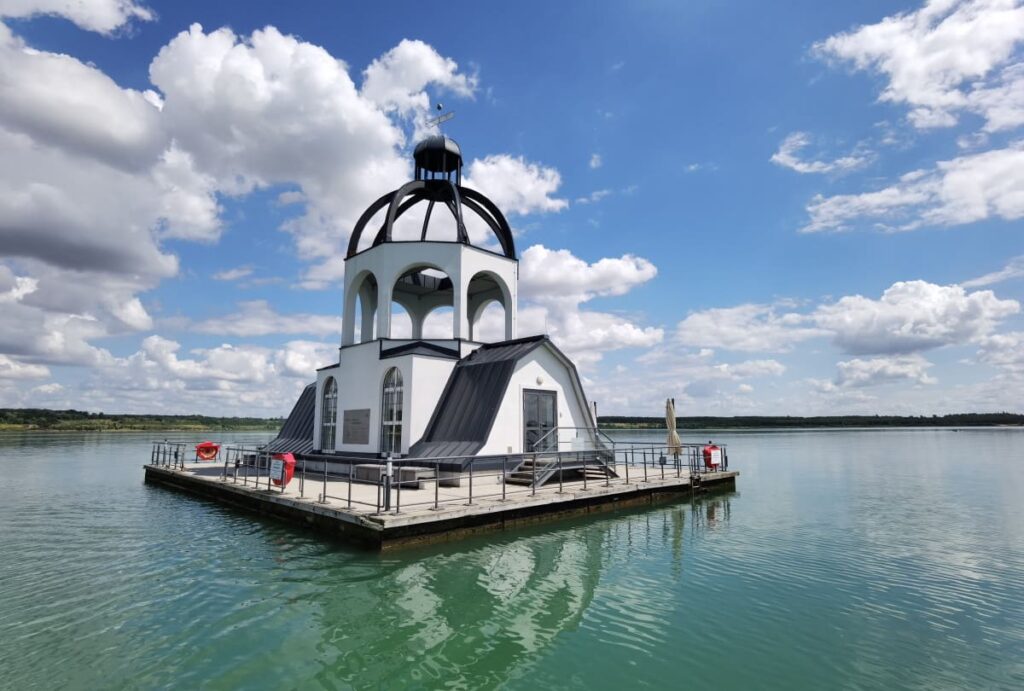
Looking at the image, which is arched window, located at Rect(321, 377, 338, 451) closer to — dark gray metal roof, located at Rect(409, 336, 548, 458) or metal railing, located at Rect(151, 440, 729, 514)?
metal railing, located at Rect(151, 440, 729, 514)

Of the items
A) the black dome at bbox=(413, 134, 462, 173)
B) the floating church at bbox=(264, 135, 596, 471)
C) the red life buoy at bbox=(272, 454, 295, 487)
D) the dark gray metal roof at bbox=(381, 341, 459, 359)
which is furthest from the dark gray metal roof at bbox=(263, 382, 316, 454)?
the black dome at bbox=(413, 134, 462, 173)

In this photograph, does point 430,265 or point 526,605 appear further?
point 430,265

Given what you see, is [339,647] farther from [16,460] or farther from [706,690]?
[16,460]

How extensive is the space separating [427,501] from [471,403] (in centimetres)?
584

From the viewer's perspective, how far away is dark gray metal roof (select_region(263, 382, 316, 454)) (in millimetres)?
25266

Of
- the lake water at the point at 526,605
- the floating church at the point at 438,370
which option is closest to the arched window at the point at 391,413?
the floating church at the point at 438,370

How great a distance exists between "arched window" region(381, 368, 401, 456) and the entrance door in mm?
4651

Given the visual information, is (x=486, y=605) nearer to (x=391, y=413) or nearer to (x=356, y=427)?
(x=391, y=413)

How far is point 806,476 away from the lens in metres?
29.7

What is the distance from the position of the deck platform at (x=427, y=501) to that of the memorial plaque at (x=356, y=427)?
194cm

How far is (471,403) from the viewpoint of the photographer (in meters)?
19.3

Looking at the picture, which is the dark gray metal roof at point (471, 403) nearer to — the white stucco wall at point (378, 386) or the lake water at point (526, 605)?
the white stucco wall at point (378, 386)

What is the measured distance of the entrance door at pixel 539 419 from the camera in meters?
19.5

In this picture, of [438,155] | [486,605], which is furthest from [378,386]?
[486,605]
